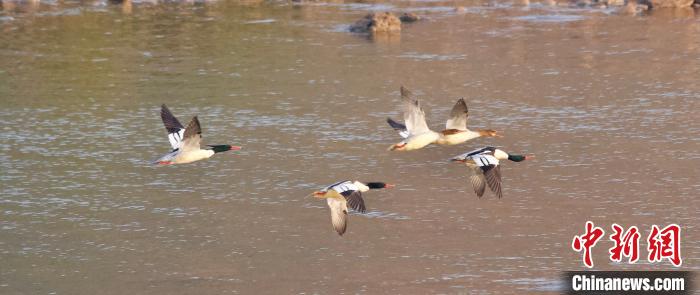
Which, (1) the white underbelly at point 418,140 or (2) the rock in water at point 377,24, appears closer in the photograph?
(1) the white underbelly at point 418,140

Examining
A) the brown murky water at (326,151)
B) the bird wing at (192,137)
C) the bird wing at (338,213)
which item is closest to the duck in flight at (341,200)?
the bird wing at (338,213)

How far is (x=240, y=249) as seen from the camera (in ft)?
98.8

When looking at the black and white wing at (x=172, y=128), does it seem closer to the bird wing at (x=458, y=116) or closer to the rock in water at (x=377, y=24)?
the bird wing at (x=458, y=116)

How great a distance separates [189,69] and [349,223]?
19.8 metres

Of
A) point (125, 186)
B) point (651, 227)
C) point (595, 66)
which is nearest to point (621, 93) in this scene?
point (595, 66)

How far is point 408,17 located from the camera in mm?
59906

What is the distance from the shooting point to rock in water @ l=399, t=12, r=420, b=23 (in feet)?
197

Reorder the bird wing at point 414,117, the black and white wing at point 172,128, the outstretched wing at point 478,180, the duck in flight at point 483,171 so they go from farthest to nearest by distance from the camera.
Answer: the black and white wing at point 172,128, the bird wing at point 414,117, the outstretched wing at point 478,180, the duck in flight at point 483,171

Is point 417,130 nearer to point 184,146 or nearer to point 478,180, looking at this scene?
point 478,180

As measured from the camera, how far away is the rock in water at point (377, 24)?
56625 mm

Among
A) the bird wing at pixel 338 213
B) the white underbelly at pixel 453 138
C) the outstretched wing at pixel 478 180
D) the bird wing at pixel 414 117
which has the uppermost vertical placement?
the bird wing at pixel 414 117

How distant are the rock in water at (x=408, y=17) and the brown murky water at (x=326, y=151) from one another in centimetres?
72

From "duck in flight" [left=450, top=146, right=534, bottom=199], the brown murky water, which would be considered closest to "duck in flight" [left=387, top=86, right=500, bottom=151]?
"duck in flight" [left=450, top=146, right=534, bottom=199]

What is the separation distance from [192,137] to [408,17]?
1255 inches
